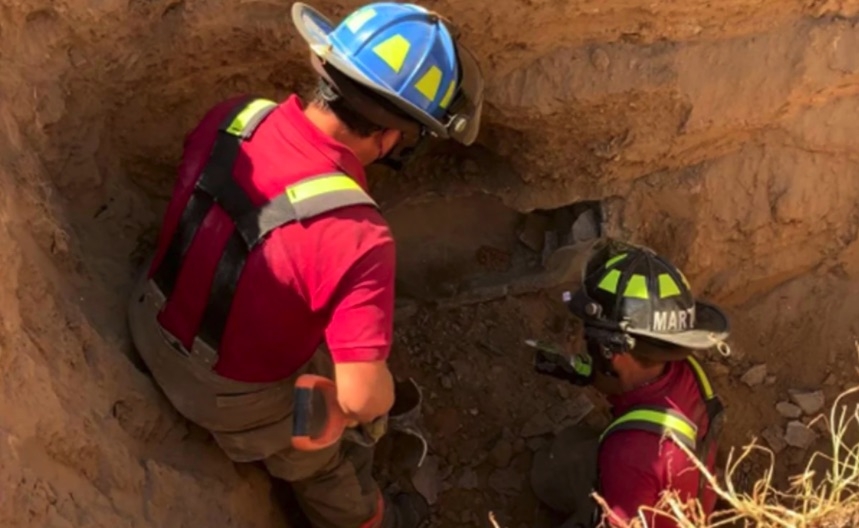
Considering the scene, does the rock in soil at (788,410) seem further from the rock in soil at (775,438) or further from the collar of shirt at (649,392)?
the collar of shirt at (649,392)

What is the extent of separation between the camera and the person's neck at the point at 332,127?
9.16 feet

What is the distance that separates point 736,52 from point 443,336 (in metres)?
1.75

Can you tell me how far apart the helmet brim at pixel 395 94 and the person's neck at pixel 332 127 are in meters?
0.13

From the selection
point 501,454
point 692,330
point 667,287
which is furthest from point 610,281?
point 501,454

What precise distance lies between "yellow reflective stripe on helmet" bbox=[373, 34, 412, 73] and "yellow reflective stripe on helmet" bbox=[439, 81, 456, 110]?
0.17 m

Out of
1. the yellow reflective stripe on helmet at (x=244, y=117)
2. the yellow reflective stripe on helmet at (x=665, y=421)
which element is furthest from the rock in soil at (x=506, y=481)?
the yellow reflective stripe on helmet at (x=244, y=117)

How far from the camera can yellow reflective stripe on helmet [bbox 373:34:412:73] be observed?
9.16 feet

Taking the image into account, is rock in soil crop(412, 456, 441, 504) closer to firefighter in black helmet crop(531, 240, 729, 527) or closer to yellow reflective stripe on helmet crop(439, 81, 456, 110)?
firefighter in black helmet crop(531, 240, 729, 527)

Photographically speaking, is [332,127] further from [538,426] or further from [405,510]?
[538,426]

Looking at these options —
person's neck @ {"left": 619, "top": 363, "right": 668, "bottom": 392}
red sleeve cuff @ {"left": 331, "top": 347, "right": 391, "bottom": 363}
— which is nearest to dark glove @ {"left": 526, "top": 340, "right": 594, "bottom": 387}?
person's neck @ {"left": 619, "top": 363, "right": 668, "bottom": 392}

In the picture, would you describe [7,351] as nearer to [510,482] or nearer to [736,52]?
[510,482]

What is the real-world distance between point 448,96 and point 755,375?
94.5 inches

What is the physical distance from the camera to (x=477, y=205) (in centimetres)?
453

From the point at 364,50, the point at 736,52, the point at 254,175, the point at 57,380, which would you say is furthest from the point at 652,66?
the point at 57,380
